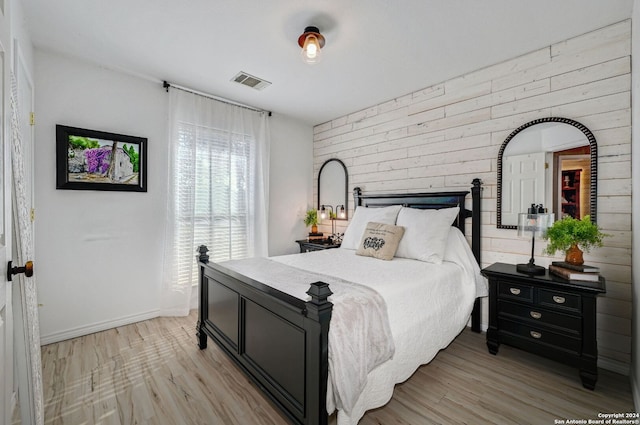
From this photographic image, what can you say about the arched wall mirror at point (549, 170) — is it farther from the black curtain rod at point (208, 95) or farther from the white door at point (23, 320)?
the white door at point (23, 320)

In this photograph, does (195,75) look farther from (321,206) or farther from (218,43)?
(321,206)

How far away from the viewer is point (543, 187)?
2521mm

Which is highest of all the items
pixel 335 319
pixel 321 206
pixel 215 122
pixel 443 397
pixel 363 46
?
pixel 363 46

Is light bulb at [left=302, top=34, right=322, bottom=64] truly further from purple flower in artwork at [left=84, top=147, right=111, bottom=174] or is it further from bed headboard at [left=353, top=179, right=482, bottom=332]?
purple flower in artwork at [left=84, top=147, right=111, bottom=174]

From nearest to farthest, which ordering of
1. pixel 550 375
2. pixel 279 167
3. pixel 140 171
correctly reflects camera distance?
1. pixel 550 375
2. pixel 140 171
3. pixel 279 167

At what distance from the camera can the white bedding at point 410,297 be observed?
172 cm

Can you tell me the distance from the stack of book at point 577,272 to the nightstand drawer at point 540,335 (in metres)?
0.42

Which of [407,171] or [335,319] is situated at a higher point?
[407,171]

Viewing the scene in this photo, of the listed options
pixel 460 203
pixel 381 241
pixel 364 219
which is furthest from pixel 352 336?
pixel 460 203

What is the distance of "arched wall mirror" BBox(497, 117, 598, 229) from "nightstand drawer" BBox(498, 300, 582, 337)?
762 millimetres

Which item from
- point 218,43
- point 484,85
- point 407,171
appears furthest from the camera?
point 407,171

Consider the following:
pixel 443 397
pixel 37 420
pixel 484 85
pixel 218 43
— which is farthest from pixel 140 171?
pixel 484 85

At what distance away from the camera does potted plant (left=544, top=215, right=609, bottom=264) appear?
2.04 m

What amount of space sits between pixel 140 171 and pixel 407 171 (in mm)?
2967
